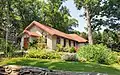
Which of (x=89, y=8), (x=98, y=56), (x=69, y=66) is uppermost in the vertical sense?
(x=89, y=8)

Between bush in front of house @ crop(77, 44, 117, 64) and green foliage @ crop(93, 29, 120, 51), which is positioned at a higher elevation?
green foliage @ crop(93, 29, 120, 51)

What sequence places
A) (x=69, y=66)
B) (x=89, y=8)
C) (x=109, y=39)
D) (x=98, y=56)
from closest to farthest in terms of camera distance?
(x=69, y=66)
(x=98, y=56)
(x=89, y=8)
(x=109, y=39)

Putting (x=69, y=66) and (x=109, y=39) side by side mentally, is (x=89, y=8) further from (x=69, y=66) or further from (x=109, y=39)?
(x=69, y=66)

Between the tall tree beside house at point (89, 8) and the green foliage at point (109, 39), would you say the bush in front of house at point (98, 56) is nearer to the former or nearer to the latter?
the tall tree beside house at point (89, 8)

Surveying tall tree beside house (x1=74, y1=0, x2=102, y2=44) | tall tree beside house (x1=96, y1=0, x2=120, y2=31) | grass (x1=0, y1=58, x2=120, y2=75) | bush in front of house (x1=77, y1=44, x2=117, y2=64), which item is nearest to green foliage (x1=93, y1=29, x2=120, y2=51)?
tall tree beside house (x1=96, y1=0, x2=120, y2=31)

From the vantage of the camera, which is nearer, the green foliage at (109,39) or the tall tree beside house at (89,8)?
the tall tree beside house at (89,8)

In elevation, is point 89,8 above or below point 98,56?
above

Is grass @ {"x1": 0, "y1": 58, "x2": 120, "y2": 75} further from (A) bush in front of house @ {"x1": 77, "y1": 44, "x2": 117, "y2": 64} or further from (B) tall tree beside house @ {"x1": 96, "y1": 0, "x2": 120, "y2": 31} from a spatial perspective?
(B) tall tree beside house @ {"x1": 96, "y1": 0, "x2": 120, "y2": 31}

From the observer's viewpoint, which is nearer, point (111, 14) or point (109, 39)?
point (111, 14)

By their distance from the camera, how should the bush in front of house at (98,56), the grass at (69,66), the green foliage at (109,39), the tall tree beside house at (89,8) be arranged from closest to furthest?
the grass at (69,66)
the bush in front of house at (98,56)
the tall tree beside house at (89,8)
the green foliage at (109,39)

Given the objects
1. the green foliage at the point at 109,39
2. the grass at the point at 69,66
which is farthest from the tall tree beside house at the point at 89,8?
the grass at the point at 69,66

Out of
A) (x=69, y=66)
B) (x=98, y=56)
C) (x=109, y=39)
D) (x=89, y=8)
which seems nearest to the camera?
(x=69, y=66)

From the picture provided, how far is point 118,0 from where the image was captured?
3466 cm

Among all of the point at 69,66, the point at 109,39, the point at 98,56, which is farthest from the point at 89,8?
the point at 69,66
